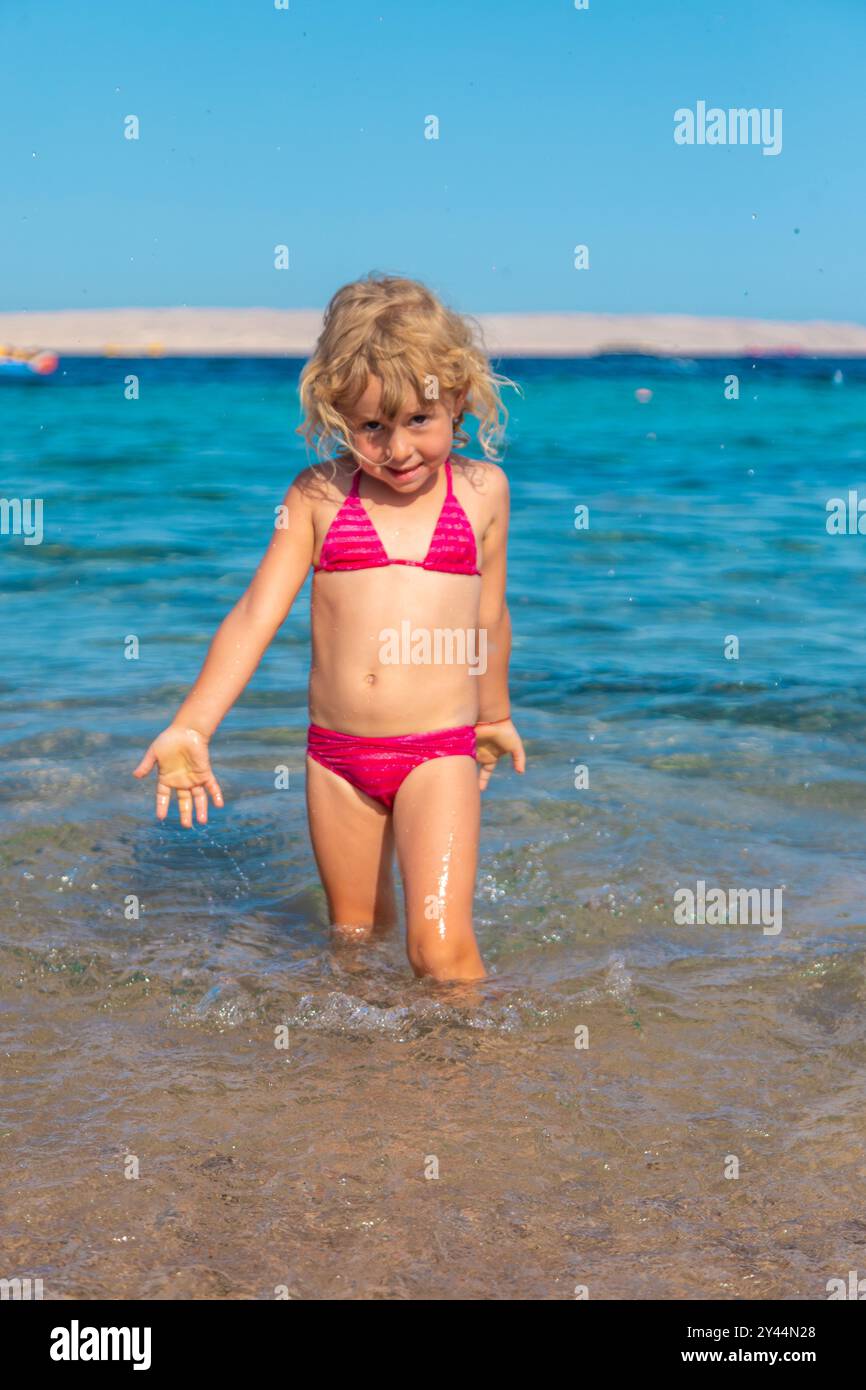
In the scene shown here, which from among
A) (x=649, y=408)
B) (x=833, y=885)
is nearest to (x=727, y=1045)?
(x=833, y=885)

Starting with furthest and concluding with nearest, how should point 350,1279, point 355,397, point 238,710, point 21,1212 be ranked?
point 238,710 < point 355,397 < point 21,1212 < point 350,1279

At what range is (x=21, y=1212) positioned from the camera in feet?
8.53

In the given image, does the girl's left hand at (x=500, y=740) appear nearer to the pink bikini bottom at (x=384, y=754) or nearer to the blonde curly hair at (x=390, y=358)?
the pink bikini bottom at (x=384, y=754)

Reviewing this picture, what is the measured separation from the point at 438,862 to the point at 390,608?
0.62m

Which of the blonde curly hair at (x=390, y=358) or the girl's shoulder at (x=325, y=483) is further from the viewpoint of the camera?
the girl's shoulder at (x=325, y=483)

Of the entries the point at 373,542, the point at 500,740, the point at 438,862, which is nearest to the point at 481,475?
the point at 373,542

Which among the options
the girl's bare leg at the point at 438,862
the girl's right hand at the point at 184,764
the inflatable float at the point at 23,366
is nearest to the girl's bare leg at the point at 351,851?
the girl's bare leg at the point at 438,862

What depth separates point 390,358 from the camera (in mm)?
3242

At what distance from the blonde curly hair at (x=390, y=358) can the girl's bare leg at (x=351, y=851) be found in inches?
33.5

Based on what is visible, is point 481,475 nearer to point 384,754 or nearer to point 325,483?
point 325,483

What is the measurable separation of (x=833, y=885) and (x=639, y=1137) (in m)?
1.80

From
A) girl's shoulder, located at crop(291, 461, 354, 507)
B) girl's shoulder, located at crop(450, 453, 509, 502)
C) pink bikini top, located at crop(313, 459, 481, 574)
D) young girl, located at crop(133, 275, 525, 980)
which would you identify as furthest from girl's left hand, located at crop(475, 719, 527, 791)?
girl's shoulder, located at crop(291, 461, 354, 507)

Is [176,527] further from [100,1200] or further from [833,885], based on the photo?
[100,1200]

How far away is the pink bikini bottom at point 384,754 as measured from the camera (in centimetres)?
351
